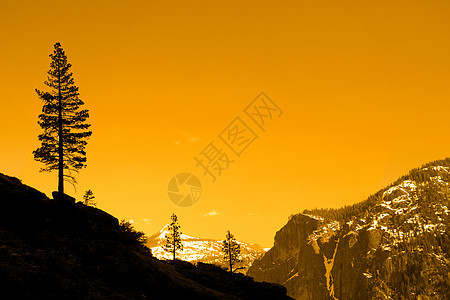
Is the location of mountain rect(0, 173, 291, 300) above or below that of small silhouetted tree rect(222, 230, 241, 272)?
below

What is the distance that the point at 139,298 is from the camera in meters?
21.7

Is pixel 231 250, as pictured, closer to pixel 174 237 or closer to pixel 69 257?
pixel 174 237

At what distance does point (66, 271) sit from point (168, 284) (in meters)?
8.63

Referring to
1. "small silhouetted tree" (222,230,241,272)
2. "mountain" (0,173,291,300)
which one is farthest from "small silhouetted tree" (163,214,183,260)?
"mountain" (0,173,291,300)

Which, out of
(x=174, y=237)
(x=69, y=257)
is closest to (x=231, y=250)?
(x=174, y=237)

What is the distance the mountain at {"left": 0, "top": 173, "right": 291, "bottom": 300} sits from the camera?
1731 centimetres

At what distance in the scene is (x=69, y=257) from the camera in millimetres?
22266

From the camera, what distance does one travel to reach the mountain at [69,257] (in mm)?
17312

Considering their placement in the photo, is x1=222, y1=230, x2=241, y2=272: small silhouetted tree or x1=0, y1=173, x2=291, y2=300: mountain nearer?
x1=0, y1=173, x2=291, y2=300: mountain

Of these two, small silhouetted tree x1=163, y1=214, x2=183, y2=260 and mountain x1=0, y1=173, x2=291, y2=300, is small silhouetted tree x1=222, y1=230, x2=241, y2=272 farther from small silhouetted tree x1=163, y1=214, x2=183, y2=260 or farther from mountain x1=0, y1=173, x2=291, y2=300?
mountain x1=0, y1=173, x2=291, y2=300

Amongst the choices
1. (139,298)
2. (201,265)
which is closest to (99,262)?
(139,298)

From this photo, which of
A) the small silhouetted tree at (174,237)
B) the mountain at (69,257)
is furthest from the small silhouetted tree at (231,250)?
the mountain at (69,257)

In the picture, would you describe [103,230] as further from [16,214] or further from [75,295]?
[75,295]

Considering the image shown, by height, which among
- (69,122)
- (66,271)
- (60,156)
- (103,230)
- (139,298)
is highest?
(69,122)
